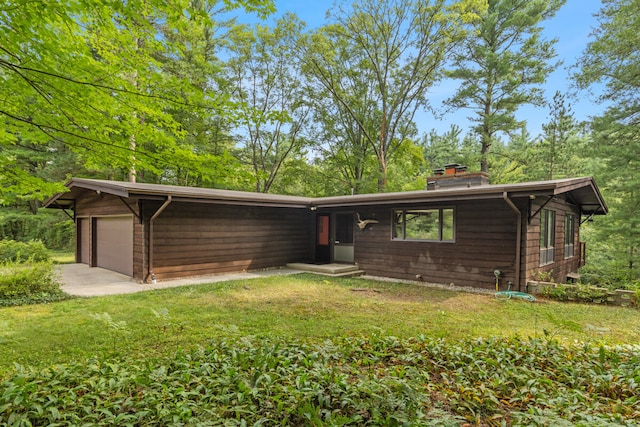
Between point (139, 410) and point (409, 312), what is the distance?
14.1ft

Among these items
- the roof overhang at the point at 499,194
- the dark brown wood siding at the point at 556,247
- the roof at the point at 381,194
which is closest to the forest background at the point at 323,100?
the roof at the point at 381,194

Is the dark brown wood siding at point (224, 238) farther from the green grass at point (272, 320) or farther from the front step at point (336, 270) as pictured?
the green grass at point (272, 320)

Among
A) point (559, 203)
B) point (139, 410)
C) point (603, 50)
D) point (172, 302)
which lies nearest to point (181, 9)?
point (139, 410)

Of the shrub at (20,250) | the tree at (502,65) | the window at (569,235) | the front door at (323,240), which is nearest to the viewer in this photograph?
the window at (569,235)

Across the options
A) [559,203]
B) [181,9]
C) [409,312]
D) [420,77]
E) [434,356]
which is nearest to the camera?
[181,9]

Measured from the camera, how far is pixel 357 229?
10.2 meters

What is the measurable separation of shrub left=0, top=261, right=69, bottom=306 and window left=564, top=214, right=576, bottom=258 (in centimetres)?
1303

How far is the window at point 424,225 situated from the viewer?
835 centimetres

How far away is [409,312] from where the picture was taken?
5.52 meters

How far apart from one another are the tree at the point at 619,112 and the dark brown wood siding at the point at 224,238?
33.1 feet

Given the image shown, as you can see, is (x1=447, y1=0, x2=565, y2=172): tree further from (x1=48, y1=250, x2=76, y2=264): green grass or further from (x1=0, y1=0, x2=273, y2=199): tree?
(x1=48, y1=250, x2=76, y2=264): green grass

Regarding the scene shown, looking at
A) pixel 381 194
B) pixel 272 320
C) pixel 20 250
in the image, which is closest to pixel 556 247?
pixel 381 194

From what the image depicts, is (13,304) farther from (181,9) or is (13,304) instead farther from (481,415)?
(481,415)

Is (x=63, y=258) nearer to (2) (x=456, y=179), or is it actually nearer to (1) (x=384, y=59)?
(2) (x=456, y=179)
